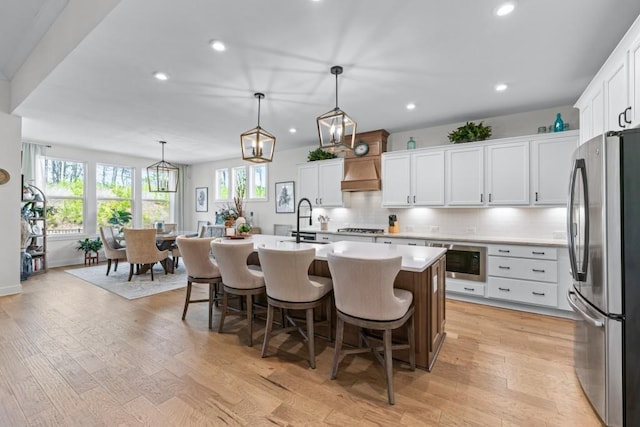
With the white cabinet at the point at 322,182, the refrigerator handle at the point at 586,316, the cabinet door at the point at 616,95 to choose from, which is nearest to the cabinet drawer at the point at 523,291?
the refrigerator handle at the point at 586,316

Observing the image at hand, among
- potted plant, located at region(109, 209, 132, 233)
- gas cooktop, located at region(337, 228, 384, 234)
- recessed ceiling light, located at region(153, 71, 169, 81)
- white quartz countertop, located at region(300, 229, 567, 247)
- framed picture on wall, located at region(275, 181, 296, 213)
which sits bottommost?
white quartz countertop, located at region(300, 229, 567, 247)

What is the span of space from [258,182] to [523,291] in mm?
5755

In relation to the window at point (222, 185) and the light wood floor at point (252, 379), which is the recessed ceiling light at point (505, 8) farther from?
the window at point (222, 185)

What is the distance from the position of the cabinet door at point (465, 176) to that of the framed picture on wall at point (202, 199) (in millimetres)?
6565

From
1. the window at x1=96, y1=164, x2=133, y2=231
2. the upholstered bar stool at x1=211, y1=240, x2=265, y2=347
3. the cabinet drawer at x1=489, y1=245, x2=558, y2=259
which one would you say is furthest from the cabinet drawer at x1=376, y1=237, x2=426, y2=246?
the window at x1=96, y1=164, x2=133, y2=231

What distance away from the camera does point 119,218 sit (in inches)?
281

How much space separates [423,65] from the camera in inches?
109

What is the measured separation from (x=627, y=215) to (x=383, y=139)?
12.3 ft

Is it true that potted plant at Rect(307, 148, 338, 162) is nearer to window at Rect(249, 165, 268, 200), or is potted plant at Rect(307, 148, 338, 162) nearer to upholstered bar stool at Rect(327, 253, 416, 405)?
window at Rect(249, 165, 268, 200)

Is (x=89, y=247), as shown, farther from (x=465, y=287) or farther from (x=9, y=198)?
(x=465, y=287)

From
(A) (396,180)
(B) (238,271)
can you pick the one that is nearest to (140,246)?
(B) (238,271)

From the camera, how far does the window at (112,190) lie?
697cm

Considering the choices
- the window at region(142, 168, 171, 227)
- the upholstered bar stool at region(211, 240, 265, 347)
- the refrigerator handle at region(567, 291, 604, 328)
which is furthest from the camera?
the window at region(142, 168, 171, 227)

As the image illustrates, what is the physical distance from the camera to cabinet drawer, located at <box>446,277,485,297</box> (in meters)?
3.81
